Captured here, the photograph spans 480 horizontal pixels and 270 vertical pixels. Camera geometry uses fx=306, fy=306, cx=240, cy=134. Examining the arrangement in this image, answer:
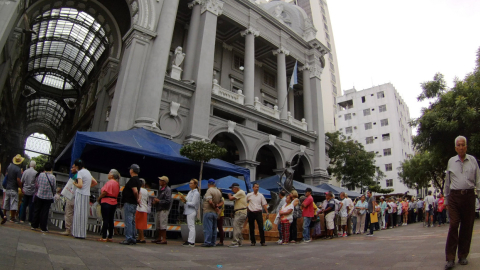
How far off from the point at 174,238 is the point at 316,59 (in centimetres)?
2367

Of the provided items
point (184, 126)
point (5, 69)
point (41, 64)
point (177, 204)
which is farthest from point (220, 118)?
point (41, 64)

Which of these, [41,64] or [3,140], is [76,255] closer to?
[3,140]

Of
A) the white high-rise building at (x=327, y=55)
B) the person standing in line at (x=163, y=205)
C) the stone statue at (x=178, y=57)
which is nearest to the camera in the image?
the person standing in line at (x=163, y=205)

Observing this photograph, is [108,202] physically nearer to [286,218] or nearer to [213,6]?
[286,218]

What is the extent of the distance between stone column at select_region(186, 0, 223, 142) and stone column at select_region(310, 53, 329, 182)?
11.8m

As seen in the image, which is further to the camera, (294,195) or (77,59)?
(77,59)

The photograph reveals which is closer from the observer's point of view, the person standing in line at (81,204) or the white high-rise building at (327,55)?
the person standing in line at (81,204)

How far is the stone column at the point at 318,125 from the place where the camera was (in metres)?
26.6

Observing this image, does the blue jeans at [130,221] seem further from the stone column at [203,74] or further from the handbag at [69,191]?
the stone column at [203,74]

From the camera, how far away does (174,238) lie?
10.8 meters

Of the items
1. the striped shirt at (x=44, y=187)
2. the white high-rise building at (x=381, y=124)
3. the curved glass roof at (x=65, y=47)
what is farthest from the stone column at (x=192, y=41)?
the white high-rise building at (x=381, y=124)

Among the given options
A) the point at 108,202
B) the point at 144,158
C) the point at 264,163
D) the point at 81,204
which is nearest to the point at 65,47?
the point at 264,163

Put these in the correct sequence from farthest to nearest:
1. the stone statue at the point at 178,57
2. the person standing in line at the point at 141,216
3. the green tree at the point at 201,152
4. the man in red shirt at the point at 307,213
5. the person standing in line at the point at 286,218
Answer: the stone statue at the point at 178,57
the green tree at the point at 201,152
the man in red shirt at the point at 307,213
the person standing in line at the point at 286,218
the person standing in line at the point at 141,216

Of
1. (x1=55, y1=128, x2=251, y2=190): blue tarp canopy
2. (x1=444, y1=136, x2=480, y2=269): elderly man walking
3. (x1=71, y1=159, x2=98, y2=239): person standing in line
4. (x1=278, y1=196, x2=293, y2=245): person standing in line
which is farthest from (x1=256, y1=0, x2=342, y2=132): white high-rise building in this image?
(x1=444, y1=136, x2=480, y2=269): elderly man walking
